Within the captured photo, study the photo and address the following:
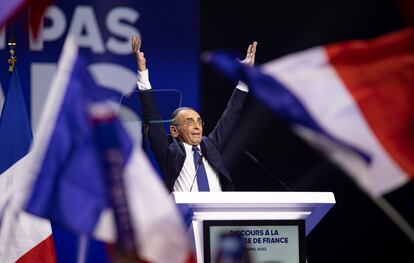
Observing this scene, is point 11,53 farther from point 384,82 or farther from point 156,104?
point 384,82

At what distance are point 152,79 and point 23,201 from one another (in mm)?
3339

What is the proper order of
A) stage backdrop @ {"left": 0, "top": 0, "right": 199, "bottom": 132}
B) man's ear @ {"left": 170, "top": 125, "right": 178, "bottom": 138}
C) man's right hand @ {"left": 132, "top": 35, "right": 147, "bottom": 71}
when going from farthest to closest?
1. stage backdrop @ {"left": 0, "top": 0, "right": 199, "bottom": 132}
2. man's ear @ {"left": 170, "top": 125, "right": 178, "bottom": 138}
3. man's right hand @ {"left": 132, "top": 35, "right": 147, "bottom": 71}

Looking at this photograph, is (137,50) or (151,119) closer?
(137,50)

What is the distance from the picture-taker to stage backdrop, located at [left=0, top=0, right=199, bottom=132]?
7098 mm

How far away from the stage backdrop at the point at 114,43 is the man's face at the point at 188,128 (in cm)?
92

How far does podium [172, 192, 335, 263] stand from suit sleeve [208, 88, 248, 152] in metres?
1.37

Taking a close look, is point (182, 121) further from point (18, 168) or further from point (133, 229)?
point (133, 229)

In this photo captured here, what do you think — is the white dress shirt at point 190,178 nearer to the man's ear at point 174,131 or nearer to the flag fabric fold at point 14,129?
the man's ear at point 174,131

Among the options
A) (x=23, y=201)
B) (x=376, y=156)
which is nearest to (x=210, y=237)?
(x=23, y=201)

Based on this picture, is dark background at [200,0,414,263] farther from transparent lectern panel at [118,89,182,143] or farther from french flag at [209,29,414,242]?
french flag at [209,29,414,242]

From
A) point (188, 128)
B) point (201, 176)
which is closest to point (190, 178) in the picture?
point (201, 176)

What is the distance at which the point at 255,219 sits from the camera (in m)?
4.97

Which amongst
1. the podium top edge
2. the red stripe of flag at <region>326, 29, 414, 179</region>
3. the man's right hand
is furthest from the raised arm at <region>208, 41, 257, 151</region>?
the red stripe of flag at <region>326, 29, 414, 179</region>

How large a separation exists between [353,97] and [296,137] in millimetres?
3585
